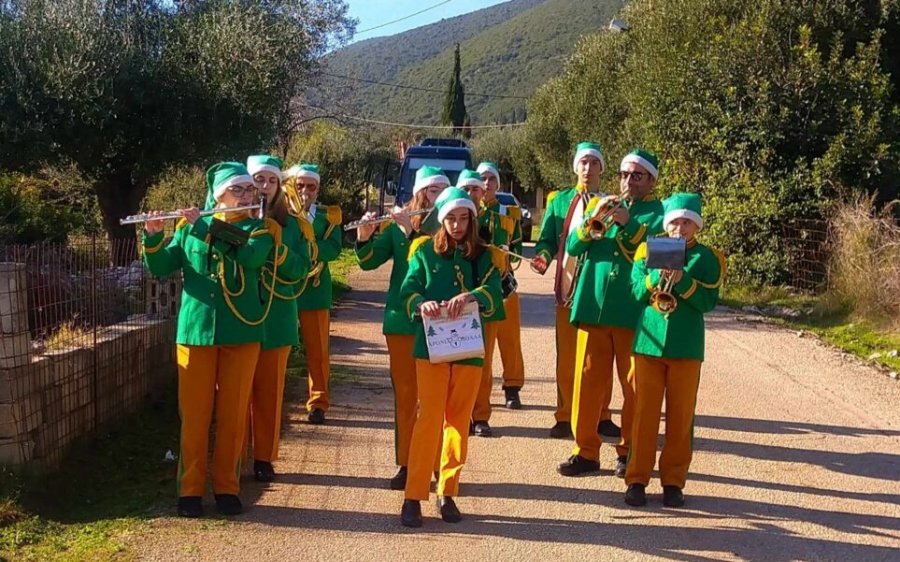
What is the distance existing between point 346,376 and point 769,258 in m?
9.04

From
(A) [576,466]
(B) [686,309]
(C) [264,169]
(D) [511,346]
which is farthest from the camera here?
(D) [511,346]

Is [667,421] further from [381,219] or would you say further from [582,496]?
[381,219]

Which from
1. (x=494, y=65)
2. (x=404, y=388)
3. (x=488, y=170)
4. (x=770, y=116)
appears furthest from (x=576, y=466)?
(x=494, y=65)

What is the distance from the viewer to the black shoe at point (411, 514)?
18.0 feet

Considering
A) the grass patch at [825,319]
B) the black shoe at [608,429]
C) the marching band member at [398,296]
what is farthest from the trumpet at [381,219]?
the grass patch at [825,319]

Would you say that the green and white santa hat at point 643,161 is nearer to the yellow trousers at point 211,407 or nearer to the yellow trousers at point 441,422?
the yellow trousers at point 441,422

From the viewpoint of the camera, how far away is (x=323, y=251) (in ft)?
23.6

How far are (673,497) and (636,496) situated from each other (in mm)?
235

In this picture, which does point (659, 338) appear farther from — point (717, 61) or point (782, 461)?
point (717, 61)

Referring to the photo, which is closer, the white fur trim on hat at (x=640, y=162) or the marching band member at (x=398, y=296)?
the marching band member at (x=398, y=296)

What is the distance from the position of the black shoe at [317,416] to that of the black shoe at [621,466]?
2478 millimetres

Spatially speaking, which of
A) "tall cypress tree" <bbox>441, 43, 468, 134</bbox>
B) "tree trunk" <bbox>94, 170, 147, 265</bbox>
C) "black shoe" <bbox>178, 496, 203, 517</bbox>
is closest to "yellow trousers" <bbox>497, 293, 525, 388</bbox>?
"black shoe" <bbox>178, 496, 203, 517</bbox>

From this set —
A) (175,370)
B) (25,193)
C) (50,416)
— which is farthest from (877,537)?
(25,193)

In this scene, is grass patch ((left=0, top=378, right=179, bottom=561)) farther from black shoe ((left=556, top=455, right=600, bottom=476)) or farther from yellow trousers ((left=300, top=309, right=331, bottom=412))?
black shoe ((left=556, top=455, right=600, bottom=476))
